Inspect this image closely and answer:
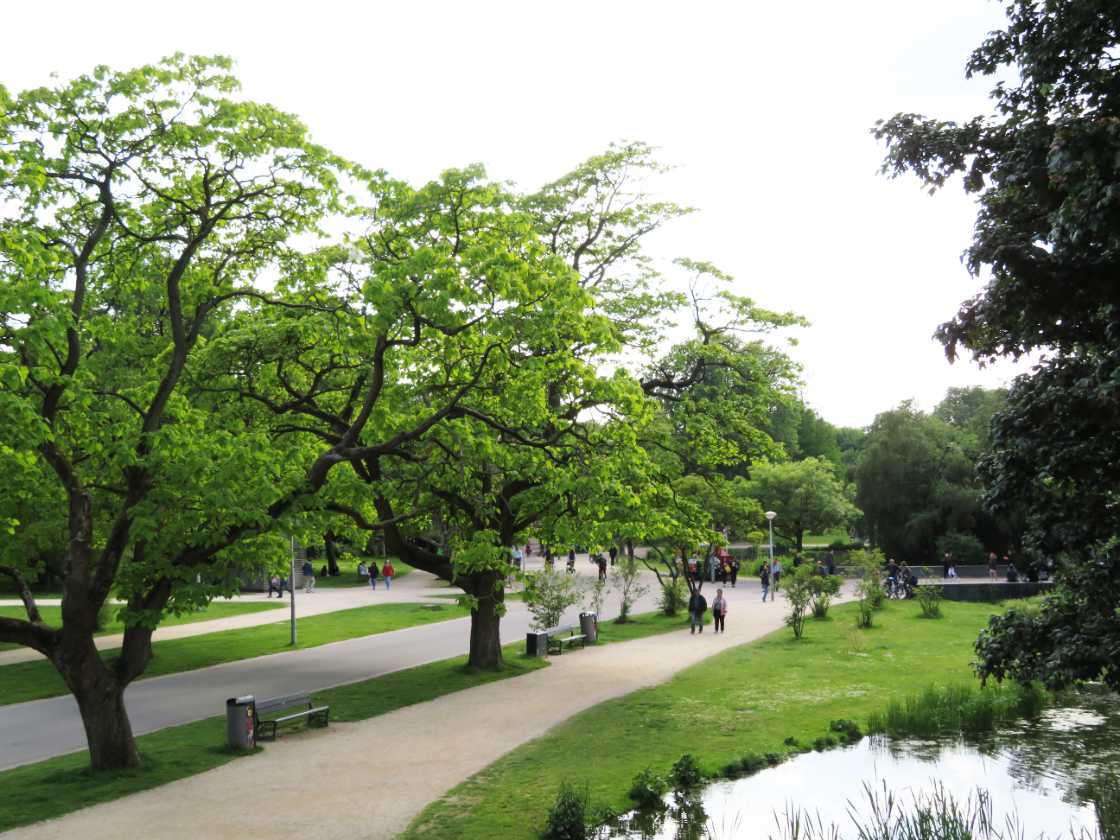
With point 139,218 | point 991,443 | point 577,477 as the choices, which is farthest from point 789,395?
point 139,218

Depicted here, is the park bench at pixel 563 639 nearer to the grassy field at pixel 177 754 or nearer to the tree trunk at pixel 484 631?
the grassy field at pixel 177 754

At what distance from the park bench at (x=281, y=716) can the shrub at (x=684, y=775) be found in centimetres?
701

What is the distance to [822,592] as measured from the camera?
A: 31734 mm

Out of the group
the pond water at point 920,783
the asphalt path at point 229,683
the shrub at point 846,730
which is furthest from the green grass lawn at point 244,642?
the shrub at point 846,730

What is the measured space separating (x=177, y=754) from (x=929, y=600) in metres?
25.0

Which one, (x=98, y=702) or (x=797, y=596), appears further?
(x=797, y=596)

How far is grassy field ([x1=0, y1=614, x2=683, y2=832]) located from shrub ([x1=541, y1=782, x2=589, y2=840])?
5911mm

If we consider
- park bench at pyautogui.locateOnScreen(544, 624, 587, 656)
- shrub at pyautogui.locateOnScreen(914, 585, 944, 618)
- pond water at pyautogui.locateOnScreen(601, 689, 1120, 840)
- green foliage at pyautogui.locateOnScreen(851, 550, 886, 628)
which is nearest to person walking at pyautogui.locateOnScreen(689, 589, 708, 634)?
park bench at pyautogui.locateOnScreen(544, 624, 587, 656)

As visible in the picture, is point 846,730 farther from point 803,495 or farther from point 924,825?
point 803,495

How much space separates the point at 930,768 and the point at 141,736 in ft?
41.7

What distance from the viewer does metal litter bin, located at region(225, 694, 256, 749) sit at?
15.0 metres

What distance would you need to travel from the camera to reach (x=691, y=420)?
2212 centimetres

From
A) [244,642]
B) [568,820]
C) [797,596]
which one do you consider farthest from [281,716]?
[797,596]

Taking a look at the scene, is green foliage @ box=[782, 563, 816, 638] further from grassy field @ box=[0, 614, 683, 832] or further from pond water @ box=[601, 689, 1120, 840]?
pond water @ box=[601, 689, 1120, 840]
